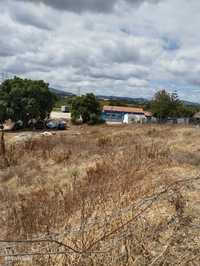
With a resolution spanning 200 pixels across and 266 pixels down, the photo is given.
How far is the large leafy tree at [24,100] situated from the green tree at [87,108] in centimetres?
641

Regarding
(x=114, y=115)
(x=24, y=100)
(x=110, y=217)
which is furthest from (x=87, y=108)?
(x=110, y=217)

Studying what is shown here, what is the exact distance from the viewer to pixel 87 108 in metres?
73.4

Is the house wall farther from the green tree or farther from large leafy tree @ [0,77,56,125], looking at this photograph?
large leafy tree @ [0,77,56,125]

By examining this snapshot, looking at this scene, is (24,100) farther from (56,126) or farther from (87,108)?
(87,108)

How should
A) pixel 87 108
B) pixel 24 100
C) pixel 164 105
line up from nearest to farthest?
pixel 24 100 → pixel 87 108 → pixel 164 105

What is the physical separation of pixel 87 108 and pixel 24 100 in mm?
14547

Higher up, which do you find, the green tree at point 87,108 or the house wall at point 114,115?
the green tree at point 87,108

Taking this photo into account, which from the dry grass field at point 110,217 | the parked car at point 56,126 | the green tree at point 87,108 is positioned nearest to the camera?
the dry grass field at point 110,217

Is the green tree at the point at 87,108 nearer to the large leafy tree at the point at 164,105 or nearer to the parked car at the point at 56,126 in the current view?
the parked car at the point at 56,126

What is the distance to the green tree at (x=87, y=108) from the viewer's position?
73062mm

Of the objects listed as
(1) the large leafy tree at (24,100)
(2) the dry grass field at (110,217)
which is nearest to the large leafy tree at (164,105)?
(1) the large leafy tree at (24,100)

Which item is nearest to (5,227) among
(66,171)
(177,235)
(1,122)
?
(177,235)

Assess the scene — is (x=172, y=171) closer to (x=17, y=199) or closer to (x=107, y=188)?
(x=107, y=188)

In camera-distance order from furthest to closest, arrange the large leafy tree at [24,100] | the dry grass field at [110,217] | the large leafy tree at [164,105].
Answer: the large leafy tree at [164,105]
the large leafy tree at [24,100]
the dry grass field at [110,217]
